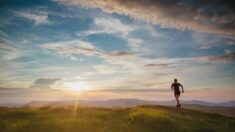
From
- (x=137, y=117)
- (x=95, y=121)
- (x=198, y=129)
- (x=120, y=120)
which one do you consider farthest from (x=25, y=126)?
(x=198, y=129)

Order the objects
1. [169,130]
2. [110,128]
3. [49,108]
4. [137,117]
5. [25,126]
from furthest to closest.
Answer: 1. [49,108]
2. [137,117]
3. [169,130]
4. [110,128]
5. [25,126]

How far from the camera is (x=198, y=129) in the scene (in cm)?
1658

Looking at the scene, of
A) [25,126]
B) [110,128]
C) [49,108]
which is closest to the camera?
[25,126]

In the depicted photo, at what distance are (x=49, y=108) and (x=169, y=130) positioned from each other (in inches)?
337

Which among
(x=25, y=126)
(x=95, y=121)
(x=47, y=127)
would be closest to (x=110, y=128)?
(x=95, y=121)

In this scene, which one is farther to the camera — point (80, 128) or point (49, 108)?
point (49, 108)

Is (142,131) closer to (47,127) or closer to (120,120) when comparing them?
(120,120)

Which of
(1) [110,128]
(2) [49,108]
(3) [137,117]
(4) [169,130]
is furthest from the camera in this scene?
(2) [49,108]

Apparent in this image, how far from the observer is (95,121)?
49.1 feet

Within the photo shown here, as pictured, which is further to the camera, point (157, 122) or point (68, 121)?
point (157, 122)

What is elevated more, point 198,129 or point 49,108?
point 49,108

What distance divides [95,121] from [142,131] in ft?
8.00

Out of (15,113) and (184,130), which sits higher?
(15,113)

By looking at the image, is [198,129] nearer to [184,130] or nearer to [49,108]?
[184,130]
